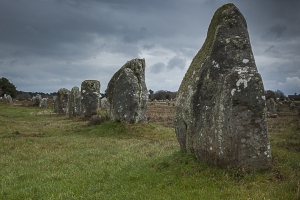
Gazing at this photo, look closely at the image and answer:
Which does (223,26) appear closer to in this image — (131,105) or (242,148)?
(242,148)

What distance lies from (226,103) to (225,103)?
4 centimetres

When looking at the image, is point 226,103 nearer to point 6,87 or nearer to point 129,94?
point 129,94

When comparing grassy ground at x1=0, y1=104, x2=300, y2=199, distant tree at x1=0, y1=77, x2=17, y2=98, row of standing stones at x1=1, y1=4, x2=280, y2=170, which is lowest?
grassy ground at x1=0, y1=104, x2=300, y2=199

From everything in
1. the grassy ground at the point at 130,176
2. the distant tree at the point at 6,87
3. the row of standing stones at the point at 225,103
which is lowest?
the grassy ground at the point at 130,176

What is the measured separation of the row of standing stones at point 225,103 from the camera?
873cm

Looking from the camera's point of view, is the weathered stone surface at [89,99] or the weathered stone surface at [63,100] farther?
the weathered stone surface at [63,100]

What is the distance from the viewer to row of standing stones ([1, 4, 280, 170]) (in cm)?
873

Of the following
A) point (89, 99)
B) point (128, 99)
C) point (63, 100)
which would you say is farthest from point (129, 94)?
point (63, 100)

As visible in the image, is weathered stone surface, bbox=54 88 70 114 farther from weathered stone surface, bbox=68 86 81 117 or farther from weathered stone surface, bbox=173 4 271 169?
weathered stone surface, bbox=173 4 271 169

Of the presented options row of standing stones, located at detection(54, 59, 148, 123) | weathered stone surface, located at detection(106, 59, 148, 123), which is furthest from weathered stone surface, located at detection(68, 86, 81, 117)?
weathered stone surface, located at detection(106, 59, 148, 123)

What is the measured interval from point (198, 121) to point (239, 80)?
2155mm

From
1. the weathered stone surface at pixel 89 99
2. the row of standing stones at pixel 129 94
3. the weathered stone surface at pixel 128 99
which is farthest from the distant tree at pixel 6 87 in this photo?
the weathered stone surface at pixel 128 99

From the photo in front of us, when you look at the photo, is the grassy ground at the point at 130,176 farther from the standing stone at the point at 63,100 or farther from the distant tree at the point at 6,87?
Answer: the distant tree at the point at 6,87

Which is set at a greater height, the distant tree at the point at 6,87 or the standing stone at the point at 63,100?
the distant tree at the point at 6,87
